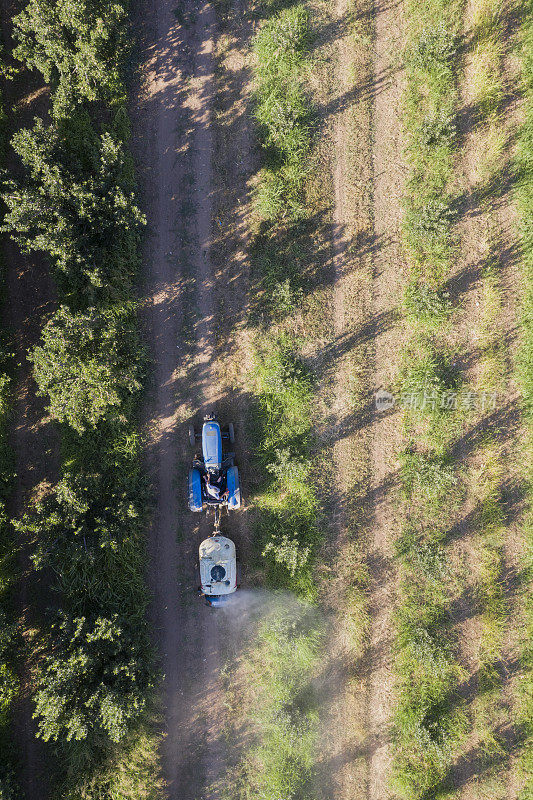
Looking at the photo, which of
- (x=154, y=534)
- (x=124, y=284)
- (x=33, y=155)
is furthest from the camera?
(x=154, y=534)

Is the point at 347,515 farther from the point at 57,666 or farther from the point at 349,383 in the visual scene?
the point at 57,666

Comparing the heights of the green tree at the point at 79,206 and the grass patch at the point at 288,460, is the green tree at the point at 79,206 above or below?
above

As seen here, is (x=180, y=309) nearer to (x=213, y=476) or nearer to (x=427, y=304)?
(x=213, y=476)

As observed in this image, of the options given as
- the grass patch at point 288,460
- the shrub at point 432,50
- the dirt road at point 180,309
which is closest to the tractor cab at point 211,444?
the dirt road at point 180,309

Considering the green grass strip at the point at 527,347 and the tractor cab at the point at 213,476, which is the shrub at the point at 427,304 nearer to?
the green grass strip at the point at 527,347

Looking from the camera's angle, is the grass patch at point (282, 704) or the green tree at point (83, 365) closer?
the green tree at point (83, 365)

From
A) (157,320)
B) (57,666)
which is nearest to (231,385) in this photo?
(157,320)
